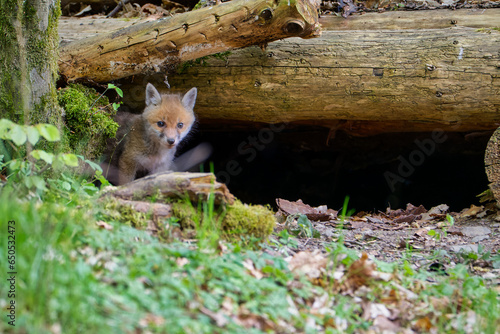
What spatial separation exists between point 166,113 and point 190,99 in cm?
37

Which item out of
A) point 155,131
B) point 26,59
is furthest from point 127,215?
point 155,131

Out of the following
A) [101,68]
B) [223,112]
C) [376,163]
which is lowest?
[376,163]

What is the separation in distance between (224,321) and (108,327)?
59 centimetres

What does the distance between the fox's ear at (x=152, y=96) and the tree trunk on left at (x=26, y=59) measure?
55.1 inches

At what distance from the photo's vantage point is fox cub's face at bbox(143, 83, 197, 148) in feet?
18.1

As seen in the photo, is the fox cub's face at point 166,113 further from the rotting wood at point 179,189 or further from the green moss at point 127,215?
the green moss at point 127,215

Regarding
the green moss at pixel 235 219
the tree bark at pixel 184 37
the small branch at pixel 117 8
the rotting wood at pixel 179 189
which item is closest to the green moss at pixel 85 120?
the tree bark at pixel 184 37

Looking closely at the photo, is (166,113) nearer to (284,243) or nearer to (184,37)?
(184,37)

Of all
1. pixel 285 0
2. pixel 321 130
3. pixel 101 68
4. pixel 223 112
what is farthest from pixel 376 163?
pixel 101 68

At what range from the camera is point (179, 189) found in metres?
3.28

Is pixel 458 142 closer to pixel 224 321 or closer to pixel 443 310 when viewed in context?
pixel 443 310

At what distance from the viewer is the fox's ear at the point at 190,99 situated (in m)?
5.41

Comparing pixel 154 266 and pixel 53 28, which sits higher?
pixel 53 28

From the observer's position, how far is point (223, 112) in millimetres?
5820
